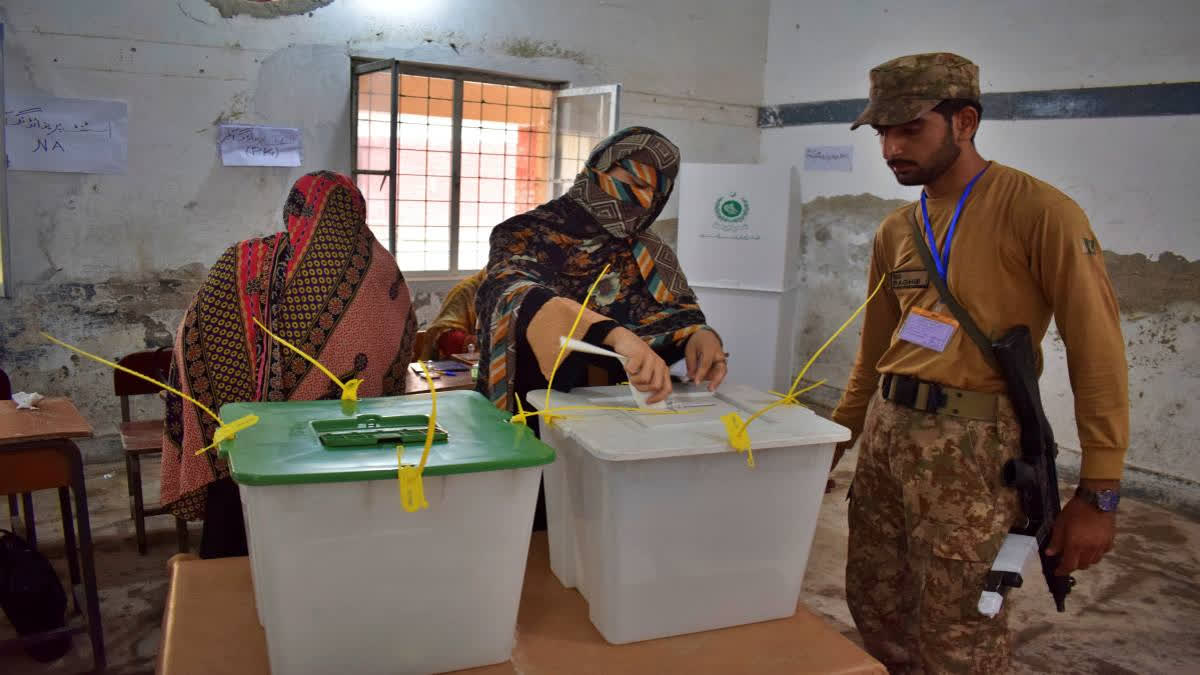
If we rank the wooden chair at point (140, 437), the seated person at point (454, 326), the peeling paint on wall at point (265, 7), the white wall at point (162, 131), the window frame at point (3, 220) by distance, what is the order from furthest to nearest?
the peeling paint on wall at point (265, 7) < the white wall at point (162, 131) < the window frame at point (3, 220) < the seated person at point (454, 326) < the wooden chair at point (140, 437)

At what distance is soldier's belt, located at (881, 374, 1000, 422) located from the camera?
1598mm

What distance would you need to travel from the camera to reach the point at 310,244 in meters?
1.76

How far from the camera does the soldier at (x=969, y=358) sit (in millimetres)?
1498

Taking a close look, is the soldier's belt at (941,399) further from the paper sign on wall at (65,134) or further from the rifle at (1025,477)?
the paper sign on wall at (65,134)

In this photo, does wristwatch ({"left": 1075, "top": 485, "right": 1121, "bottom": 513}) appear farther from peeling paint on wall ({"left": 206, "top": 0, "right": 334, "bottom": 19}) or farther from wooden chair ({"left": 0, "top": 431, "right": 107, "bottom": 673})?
peeling paint on wall ({"left": 206, "top": 0, "right": 334, "bottom": 19})

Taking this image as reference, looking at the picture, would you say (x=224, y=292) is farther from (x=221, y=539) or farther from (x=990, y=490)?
(x=990, y=490)

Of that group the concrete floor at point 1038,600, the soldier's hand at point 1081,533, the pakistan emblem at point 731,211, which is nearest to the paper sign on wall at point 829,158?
the pakistan emblem at point 731,211

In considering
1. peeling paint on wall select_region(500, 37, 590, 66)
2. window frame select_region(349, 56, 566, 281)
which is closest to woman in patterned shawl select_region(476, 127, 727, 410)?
window frame select_region(349, 56, 566, 281)

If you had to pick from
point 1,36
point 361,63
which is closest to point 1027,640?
point 361,63

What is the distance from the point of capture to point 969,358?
63.2 inches

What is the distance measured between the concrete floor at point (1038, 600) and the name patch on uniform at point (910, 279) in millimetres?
1377

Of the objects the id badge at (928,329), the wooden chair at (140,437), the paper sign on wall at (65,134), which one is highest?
the paper sign on wall at (65,134)

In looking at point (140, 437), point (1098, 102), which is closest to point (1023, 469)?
point (140, 437)

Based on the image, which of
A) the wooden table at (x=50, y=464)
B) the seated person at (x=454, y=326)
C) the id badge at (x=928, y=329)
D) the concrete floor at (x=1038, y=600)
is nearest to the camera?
the id badge at (x=928, y=329)
